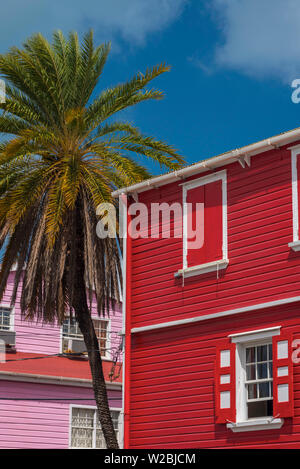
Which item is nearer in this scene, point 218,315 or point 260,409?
point 260,409

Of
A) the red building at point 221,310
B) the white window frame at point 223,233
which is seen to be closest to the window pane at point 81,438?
the red building at point 221,310

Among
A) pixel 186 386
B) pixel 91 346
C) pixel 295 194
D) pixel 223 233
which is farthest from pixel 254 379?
pixel 91 346

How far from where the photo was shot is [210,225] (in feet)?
69.4

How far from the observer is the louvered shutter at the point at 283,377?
18.1m

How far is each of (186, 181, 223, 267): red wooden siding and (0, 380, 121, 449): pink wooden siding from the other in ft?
48.6

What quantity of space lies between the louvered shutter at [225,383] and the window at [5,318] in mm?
16714

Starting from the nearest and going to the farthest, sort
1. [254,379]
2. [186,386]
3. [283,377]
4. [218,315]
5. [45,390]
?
1. [283,377]
2. [254,379]
3. [218,315]
4. [186,386]
5. [45,390]

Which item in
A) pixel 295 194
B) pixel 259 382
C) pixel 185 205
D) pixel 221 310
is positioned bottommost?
pixel 259 382

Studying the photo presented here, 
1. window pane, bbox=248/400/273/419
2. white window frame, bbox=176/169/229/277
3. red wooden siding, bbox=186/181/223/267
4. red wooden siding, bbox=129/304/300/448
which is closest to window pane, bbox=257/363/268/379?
window pane, bbox=248/400/273/419

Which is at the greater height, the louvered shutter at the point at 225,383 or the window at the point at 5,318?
the window at the point at 5,318

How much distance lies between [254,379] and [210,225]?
4025 millimetres

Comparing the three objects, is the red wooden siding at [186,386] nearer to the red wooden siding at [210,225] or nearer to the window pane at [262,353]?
the window pane at [262,353]

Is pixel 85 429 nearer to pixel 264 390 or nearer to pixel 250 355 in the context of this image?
pixel 250 355
